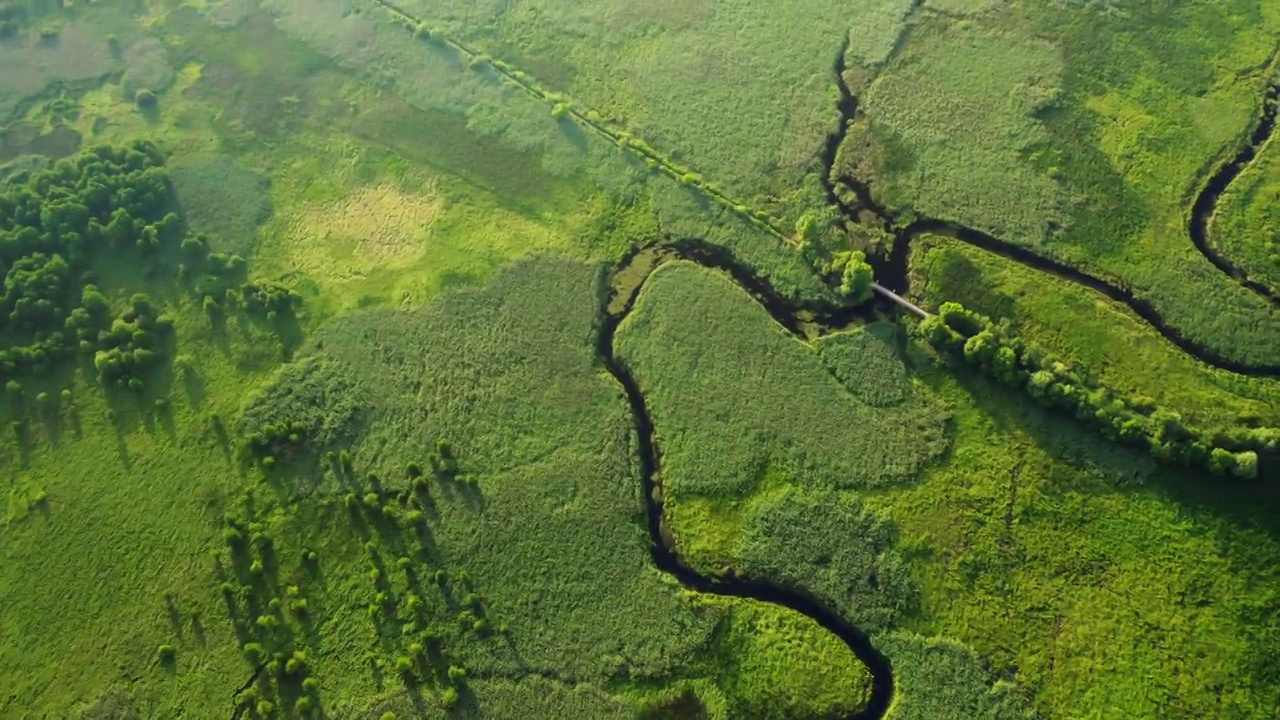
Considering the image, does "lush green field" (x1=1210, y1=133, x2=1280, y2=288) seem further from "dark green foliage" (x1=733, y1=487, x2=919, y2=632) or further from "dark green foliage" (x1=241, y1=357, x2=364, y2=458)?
"dark green foliage" (x1=241, y1=357, x2=364, y2=458)

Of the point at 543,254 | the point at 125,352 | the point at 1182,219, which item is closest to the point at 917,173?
the point at 1182,219

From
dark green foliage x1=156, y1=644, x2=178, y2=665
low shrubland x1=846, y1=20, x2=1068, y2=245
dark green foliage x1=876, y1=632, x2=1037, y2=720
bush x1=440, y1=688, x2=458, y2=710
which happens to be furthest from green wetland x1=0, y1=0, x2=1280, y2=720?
dark green foliage x1=156, y1=644, x2=178, y2=665

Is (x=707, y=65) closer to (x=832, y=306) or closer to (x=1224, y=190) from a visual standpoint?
(x=832, y=306)

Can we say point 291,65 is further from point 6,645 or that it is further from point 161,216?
point 6,645

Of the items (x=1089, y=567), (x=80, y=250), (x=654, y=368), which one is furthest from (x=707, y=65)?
(x=80, y=250)

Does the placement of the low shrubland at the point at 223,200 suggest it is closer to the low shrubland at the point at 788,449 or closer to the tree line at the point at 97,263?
the tree line at the point at 97,263
